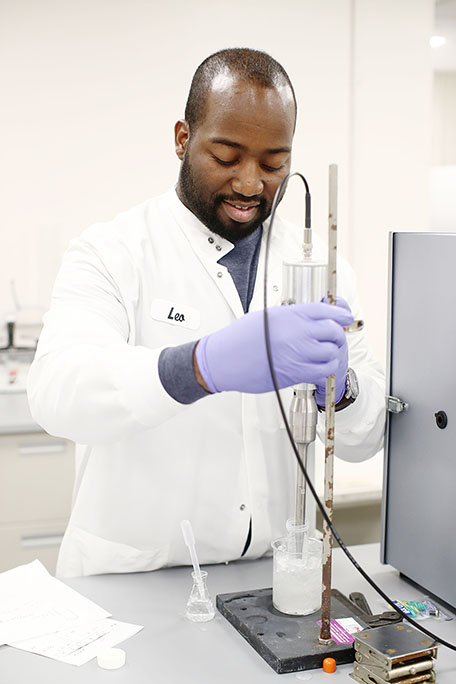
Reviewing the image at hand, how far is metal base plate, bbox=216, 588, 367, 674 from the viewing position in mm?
1045

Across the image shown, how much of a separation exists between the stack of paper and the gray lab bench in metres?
0.02

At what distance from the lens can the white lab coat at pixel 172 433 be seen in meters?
1.40

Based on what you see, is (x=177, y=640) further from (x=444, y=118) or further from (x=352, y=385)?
(x=444, y=118)

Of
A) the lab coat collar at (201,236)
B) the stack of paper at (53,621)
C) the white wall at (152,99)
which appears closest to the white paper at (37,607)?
the stack of paper at (53,621)

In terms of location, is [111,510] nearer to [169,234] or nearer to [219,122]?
[169,234]

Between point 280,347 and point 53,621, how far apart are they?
530 millimetres

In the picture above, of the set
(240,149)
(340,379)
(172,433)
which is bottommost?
(172,433)

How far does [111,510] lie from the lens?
4.77 ft

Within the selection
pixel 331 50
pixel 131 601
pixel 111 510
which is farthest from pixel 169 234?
pixel 331 50

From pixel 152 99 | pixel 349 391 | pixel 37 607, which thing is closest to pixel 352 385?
pixel 349 391

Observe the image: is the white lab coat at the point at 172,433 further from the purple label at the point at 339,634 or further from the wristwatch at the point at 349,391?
the purple label at the point at 339,634

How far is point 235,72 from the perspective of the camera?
1.37 m

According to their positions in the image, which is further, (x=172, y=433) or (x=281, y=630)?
(x=172, y=433)

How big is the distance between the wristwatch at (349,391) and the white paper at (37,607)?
52 cm
